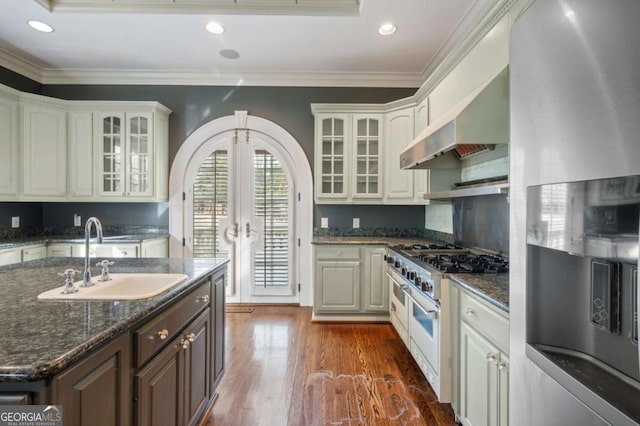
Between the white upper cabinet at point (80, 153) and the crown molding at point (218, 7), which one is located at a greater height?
the crown molding at point (218, 7)

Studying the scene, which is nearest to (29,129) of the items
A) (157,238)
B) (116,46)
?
(116,46)

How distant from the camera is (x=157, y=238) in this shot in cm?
377

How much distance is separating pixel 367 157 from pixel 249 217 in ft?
5.56

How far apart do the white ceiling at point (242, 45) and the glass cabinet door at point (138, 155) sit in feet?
2.19

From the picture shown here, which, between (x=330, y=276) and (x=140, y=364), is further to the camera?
(x=330, y=276)

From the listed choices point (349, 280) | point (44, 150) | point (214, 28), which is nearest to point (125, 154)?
point (44, 150)

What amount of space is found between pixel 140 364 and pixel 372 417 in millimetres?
1448

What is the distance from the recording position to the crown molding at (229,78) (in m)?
3.90

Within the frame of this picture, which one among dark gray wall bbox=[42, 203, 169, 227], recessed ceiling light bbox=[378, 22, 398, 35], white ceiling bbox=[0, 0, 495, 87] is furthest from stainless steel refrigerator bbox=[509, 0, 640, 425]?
dark gray wall bbox=[42, 203, 169, 227]

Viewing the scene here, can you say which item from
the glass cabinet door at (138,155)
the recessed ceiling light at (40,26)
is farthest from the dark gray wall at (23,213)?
the recessed ceiling light at (40,26)

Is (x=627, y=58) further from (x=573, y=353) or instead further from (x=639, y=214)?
(x=573, y=353)

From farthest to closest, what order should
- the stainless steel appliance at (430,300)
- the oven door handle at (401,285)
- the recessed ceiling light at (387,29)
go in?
the recessed ceiling light at (387,29) < the oven door handle at (401,285) < the stainless steel appliance at (430,300)

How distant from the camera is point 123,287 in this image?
1.70 metres

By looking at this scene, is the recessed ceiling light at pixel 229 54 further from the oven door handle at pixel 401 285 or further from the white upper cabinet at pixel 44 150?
the oven door handle at pixel 401 285
